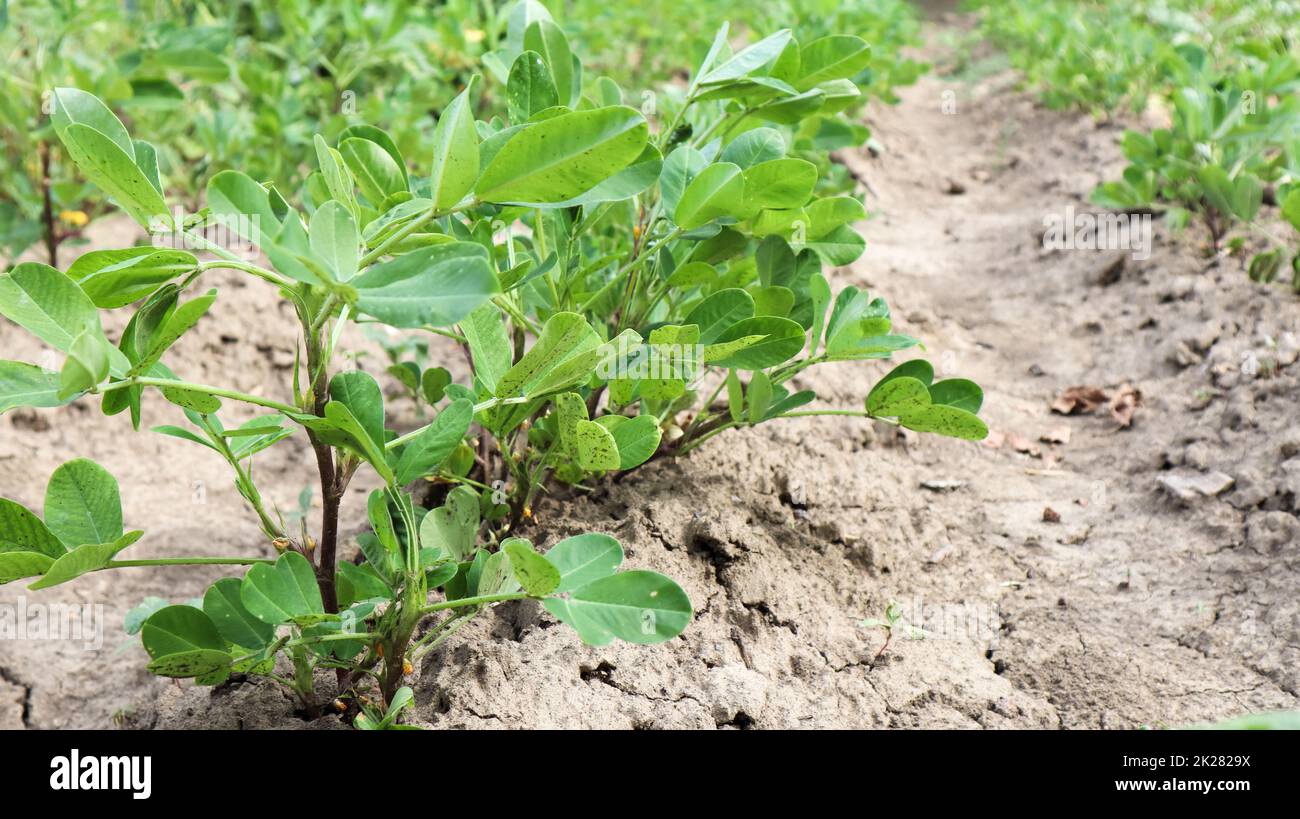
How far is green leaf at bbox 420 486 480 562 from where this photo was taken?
4.79 feet

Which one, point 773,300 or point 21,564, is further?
point 773,300

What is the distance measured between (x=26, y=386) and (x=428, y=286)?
19.2 inches

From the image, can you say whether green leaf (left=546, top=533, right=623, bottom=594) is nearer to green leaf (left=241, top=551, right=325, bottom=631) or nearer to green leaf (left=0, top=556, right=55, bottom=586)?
green leaf (left=241, top=551, right=325, bottom=631)

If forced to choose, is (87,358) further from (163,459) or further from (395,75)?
(395,75)

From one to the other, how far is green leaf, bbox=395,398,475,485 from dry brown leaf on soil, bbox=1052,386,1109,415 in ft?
6.80

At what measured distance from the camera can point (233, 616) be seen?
4.19 ft

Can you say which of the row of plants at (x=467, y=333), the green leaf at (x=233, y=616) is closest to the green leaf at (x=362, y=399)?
the row of plants at (x=467, y=333)

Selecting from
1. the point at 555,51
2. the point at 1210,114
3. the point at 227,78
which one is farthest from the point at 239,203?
the point at 1210,114

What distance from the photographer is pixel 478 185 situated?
1122 mm

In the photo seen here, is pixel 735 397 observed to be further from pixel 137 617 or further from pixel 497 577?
pixel 137 617

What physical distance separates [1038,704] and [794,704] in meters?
0.40

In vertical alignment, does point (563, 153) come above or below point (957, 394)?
above

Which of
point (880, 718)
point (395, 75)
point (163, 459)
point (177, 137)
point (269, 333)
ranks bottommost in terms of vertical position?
point (880, 718)

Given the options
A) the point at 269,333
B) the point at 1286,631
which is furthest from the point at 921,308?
the point at 269,333
